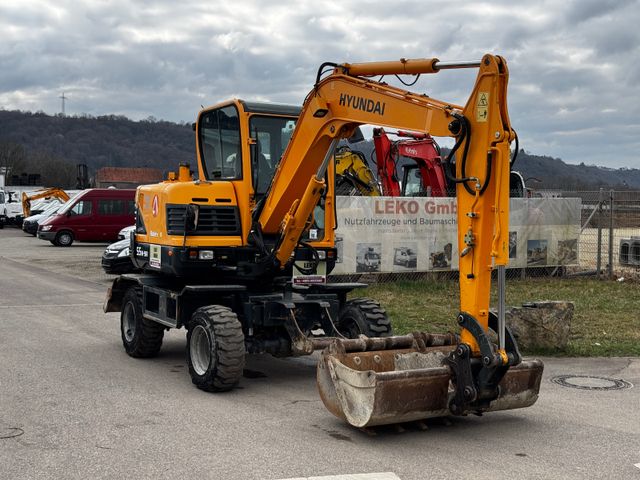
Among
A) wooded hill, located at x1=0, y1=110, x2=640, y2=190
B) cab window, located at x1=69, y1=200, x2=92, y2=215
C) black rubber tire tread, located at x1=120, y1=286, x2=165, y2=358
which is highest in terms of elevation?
wooded hill, located at x1=0, y1=110, x2=640, y2=190

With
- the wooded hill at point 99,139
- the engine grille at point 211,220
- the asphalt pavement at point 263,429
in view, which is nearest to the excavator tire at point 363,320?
the asphalt pavement at point 263,429

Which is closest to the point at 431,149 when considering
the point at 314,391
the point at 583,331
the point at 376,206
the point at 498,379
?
the point at 376,206

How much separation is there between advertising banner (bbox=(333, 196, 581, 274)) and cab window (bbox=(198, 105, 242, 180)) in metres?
6.81

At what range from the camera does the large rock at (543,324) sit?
1078cm

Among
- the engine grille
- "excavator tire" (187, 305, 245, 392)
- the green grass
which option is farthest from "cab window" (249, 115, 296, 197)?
the green grass

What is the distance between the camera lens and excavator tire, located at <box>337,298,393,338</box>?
30.1 ft

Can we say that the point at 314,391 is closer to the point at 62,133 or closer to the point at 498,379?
the point at 498,379

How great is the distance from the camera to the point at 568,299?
52.9 ft

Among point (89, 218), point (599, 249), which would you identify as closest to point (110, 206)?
point (89, 218)

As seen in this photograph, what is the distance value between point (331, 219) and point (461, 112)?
329 cm

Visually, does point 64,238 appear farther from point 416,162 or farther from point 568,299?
point 568,299

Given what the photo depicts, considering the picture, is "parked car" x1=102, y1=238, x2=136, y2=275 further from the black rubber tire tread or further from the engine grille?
the engine grille

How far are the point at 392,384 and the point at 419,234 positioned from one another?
11.5 meters

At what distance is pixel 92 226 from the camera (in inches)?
1353
